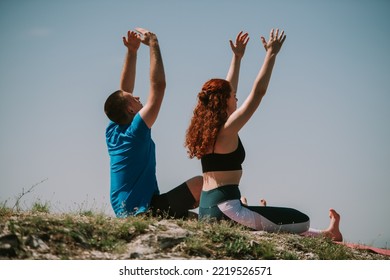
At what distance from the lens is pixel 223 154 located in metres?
8.47

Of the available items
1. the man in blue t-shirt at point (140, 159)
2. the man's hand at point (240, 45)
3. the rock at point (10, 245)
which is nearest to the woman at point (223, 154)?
the man in blue t-shirt at point (140, 159)

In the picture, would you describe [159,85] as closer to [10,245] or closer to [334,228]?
[10,245]

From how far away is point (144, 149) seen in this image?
903cm

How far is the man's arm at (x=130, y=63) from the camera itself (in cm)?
1028

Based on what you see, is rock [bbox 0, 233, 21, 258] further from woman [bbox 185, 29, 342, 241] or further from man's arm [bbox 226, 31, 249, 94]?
man's arm [bbox 226, 31, 249, 94]

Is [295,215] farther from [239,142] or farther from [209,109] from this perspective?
[209,109]

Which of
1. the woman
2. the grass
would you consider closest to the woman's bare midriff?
the woman

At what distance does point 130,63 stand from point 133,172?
89.8 inches

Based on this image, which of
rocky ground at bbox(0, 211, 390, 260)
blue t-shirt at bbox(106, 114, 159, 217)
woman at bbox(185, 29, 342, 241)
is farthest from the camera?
blue t-shirt at bbox(106, 114, 159, 217)

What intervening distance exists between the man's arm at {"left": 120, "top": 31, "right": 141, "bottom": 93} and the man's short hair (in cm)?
105

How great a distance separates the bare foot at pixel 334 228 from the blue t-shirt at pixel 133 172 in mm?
2754

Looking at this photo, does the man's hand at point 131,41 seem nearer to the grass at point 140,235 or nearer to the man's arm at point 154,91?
the man's arm at point 154,91

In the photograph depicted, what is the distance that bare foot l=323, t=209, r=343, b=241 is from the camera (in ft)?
30.7

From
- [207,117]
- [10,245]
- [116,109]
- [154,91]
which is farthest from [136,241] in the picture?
[116,109]
